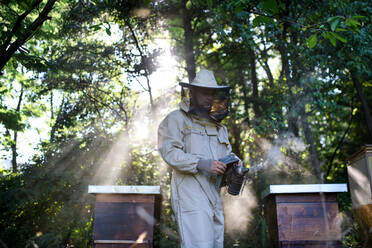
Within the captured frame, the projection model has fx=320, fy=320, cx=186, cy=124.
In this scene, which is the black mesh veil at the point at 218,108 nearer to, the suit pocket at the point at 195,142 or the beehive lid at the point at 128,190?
the suit pocket at the point at 195,142

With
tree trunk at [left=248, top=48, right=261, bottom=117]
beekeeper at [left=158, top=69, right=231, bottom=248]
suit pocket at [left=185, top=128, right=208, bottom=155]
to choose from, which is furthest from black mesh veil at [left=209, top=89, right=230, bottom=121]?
tree trunk at [left=248, top=48, right=261, bottom=117]

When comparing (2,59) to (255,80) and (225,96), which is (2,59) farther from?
(255,80)

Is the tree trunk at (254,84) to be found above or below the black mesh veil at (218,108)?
above

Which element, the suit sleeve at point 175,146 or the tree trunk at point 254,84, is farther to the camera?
the tree trunk at point 254,84

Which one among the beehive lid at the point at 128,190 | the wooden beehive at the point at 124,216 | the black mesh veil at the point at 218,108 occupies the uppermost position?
the black mesh veil at the point at 218,108

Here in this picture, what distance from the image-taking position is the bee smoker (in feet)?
8.70

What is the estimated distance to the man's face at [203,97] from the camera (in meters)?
2.99

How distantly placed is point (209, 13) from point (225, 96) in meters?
3.87

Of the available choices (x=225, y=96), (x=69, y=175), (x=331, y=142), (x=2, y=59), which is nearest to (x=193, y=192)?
(x=225, y=96)

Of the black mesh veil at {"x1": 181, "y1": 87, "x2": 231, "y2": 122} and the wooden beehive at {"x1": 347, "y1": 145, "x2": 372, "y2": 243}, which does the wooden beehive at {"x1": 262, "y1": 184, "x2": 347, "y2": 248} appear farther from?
the black mesh veil at {"x1": 181, "y1": 87, "x2": 231, "y2": 122}

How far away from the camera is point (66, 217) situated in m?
5.31

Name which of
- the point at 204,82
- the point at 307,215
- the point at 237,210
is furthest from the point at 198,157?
the point at 237,210

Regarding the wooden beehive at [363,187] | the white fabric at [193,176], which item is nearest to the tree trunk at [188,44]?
the white fabric at [193,176]

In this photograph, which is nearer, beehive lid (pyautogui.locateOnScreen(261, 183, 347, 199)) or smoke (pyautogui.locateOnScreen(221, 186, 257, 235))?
beehive lid (pyautogui.locateOnScreen(261, 183, 347, 199))
